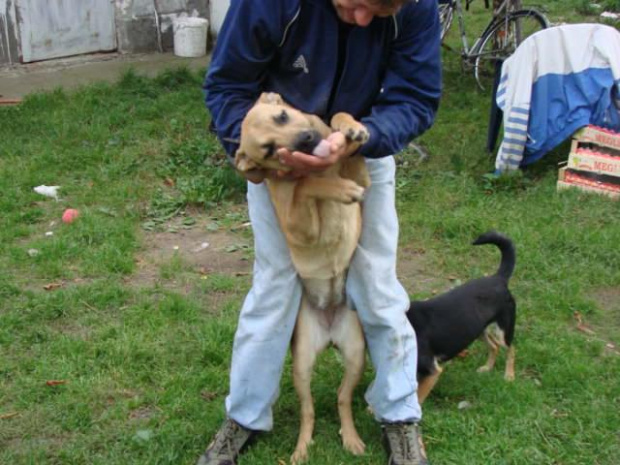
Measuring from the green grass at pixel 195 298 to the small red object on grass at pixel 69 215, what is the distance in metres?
0.06

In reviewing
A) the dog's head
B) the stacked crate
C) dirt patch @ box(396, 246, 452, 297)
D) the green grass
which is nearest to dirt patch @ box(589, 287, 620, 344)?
the green grass

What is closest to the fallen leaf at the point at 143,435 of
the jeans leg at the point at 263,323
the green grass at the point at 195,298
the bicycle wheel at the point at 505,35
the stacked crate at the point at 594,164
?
the green grass at the point at 195,298

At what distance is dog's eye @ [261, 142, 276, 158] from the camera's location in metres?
2.73

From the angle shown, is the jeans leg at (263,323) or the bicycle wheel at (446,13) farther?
the bicycle wheel at (446,13)

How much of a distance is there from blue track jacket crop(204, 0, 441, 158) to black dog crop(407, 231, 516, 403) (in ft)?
3.48

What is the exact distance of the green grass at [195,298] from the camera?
3562 millimetres

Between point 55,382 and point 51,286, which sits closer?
point 55,382

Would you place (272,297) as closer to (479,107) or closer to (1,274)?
(1,274)

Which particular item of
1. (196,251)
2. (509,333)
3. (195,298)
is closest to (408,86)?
(509,333)

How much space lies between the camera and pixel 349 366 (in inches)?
135

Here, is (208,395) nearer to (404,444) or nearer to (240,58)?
(404,444)

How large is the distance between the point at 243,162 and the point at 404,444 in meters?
1.37

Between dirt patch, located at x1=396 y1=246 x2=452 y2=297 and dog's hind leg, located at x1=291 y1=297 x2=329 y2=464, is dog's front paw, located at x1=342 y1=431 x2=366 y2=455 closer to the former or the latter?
dog's hind leg, located at x1=291 y1=297 x2=329 y2=464

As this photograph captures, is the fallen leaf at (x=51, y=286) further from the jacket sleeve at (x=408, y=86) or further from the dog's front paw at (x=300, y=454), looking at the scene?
the jacket sleeve at (x=408, y=86)
